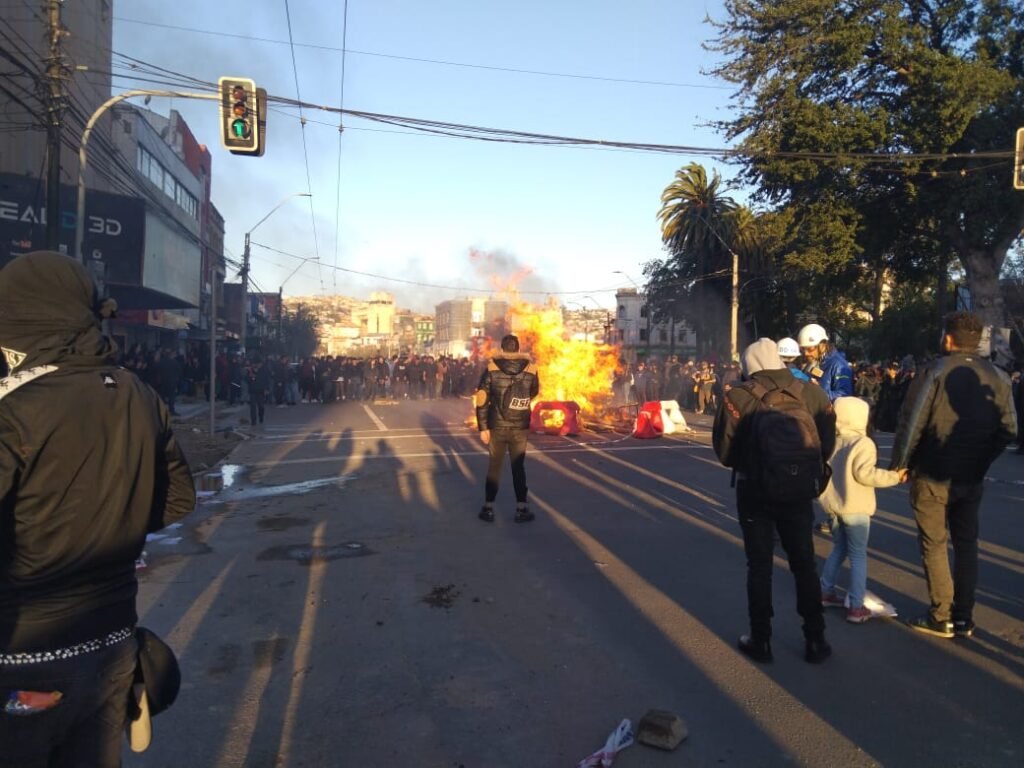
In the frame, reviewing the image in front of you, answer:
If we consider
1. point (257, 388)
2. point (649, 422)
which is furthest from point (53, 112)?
point (649, 422)

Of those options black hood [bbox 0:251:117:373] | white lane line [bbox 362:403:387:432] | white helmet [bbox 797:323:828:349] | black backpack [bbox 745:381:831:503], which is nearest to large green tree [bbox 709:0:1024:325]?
white lane line [bbox 362:403:387:432]

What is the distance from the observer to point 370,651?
183 inches

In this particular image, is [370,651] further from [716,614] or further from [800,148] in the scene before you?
[800,148]

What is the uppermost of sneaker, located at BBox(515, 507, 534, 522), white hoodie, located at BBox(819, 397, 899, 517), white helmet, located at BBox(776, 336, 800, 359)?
white helmet, located at BBox(776, 336, 800, 359)

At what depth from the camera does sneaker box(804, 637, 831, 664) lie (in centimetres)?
446

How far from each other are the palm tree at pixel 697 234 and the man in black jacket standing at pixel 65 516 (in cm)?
4328

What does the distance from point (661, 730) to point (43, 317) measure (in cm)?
293

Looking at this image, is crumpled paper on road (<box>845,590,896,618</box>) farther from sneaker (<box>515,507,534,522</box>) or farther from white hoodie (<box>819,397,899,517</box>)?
sneaker (<box>515,507,534,522</box>)

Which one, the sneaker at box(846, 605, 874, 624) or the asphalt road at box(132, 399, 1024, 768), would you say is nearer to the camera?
the asphalt road at box(132, 399, 1024, 768)

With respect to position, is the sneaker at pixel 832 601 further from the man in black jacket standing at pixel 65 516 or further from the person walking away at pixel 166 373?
the person walking away at pixel 166 373

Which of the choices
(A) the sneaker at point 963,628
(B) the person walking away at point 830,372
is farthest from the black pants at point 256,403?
(A) the sneaker at point 963,628

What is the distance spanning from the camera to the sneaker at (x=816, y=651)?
14.6 feet

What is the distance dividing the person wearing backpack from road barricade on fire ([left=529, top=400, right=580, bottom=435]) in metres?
12.7

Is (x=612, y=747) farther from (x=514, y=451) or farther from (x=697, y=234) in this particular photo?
(x=697, y=234)
